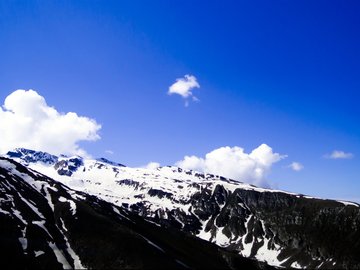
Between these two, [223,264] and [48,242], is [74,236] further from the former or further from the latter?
[223,264]

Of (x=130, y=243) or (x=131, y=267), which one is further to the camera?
(x=130, y=243)

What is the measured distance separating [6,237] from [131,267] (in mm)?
50435

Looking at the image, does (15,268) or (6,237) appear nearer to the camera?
(15,268)

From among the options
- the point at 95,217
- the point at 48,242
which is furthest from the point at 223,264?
the point at 48,242

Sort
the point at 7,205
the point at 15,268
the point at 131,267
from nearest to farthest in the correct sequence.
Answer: the point at 15,268, the point at 131,267, the point at 7,205

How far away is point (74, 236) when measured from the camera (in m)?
181

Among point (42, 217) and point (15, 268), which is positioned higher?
point (42, 217)

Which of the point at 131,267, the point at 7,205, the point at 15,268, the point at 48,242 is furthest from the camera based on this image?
the point at 7,205

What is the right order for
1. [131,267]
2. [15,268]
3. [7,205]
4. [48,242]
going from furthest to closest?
[7,205]
[48,242]
[131,267]
[15,268]

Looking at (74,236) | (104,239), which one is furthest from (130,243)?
(74,236)

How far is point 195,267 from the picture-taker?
17088 centimetres

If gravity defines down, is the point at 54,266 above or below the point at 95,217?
below

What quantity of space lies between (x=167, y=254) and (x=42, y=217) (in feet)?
211

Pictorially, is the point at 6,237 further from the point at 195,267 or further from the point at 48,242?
the point at 195,267
